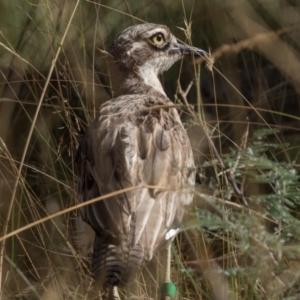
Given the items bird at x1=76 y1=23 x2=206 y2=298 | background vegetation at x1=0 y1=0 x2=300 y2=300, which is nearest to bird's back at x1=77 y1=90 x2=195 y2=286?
bird at x1=76 y1=23 x2=206 y2=298

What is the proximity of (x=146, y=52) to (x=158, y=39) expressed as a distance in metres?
0.11

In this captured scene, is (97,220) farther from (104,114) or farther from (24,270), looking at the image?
(24,270)

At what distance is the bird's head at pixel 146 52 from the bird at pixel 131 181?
0.36 ft

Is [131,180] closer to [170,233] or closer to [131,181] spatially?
[131,181]

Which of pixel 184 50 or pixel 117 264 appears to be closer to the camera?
pixel 117 264

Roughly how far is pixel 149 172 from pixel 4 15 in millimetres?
1750

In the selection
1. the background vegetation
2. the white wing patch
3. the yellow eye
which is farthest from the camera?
the yellow eye

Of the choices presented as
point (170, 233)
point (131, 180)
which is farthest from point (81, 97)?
point (170, 233)

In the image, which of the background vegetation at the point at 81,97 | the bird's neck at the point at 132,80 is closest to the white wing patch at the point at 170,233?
the background vegetation at the point at 81,97

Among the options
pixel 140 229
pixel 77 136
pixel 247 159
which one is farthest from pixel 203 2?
pixel 247 159

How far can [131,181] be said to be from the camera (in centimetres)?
380

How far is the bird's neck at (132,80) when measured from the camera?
16.3 feet

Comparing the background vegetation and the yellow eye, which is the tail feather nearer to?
the background vegetation

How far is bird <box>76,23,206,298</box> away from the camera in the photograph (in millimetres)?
3561
